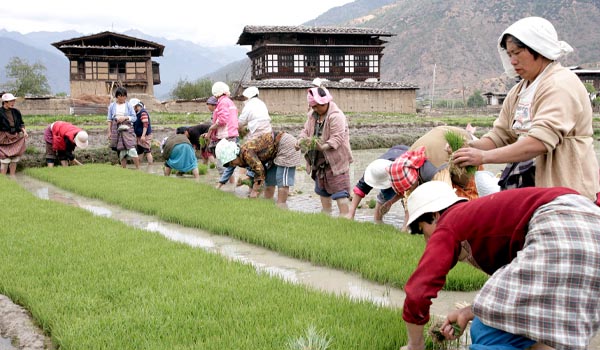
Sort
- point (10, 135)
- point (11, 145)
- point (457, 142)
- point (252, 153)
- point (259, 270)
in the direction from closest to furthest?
point (259, 270)
point (457, 142)
point (252, 153)
point (10, 135)
point (11, 145)

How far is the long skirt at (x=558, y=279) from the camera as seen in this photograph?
2.08 meters

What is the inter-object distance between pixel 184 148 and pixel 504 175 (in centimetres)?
822

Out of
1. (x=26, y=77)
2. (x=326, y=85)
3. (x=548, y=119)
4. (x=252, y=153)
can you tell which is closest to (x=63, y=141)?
(x=252, y=153)

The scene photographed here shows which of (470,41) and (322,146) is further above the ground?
(470,41)

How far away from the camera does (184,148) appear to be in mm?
11031

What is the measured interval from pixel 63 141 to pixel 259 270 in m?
9.02

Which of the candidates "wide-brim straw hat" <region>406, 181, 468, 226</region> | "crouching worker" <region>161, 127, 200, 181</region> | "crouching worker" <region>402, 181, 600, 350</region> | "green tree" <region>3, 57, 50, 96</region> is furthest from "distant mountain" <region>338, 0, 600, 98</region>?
"crouching worker" <region>402, 181, 600, 350</region>

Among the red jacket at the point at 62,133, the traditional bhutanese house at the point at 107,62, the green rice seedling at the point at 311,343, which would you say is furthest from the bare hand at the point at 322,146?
the traditional bhutanese house at the point at 107,62

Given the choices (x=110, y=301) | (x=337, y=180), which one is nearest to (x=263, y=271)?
(x=110, y=301)

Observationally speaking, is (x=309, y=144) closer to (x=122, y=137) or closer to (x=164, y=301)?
(x=164, y=301)

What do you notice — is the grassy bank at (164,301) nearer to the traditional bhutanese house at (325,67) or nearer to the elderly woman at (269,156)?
the elderly woman at (269,156)

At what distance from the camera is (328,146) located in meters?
6.93

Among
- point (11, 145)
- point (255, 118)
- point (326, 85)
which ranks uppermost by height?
point (326, 85)

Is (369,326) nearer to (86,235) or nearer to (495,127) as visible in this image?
(495,127)
